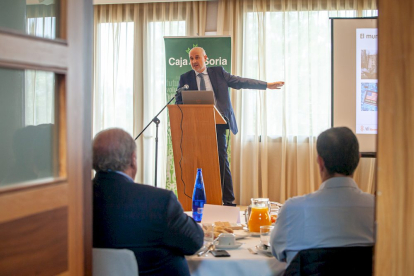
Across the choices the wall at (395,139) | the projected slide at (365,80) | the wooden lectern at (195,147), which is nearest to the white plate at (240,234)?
the wall at (395,139)

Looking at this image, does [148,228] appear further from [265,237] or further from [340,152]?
[340,152]

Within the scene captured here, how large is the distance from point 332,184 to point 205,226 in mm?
542

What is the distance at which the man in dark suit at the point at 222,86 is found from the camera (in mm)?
4598

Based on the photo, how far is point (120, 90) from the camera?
21.2 feet

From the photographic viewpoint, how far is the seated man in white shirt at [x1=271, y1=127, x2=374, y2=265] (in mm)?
1526

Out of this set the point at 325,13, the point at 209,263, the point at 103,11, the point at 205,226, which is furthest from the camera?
the point at 103,11

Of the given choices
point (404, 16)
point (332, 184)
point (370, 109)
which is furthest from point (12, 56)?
point (370, 109)

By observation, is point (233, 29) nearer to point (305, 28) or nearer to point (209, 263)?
point (305, 28)

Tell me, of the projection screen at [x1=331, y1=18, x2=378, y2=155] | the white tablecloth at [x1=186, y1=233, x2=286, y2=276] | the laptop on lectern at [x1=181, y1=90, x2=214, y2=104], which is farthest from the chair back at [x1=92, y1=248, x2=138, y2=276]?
the projection screen at [x1=331, y1=18, x2=378, y2=155]

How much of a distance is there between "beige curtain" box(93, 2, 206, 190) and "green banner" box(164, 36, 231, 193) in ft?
1.61

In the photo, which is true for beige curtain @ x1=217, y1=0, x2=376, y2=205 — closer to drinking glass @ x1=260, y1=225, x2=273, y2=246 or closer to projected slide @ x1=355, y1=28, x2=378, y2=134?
projected slide @ x1=355, y1=28, x2=378, y2=134

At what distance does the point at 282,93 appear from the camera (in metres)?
6.02

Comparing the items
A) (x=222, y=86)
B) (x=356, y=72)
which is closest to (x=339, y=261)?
(x=222, y=86)

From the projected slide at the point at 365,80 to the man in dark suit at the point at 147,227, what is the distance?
3766mm
